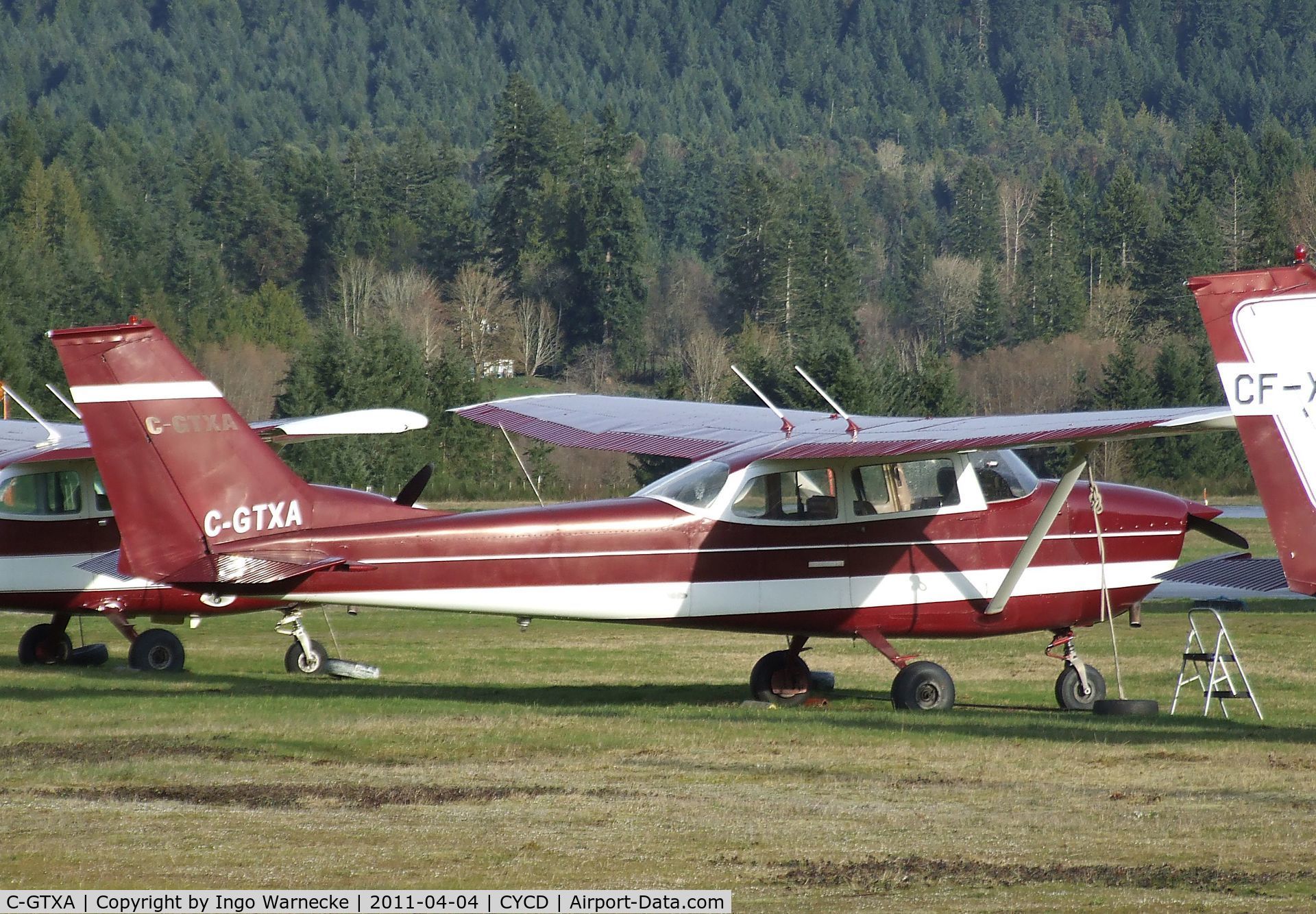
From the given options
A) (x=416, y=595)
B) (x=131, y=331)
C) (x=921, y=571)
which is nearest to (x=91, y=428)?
(x=131, y=331)

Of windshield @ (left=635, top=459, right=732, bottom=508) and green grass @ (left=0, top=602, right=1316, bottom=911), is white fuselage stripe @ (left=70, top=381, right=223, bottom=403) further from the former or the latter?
windshield @ (left=635, top=459, right=732, bottom=508)

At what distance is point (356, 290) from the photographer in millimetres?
95812

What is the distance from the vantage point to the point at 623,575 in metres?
11.8

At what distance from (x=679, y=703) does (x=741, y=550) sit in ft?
4.95

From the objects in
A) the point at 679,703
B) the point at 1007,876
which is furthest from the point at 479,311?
the point at 1007,876

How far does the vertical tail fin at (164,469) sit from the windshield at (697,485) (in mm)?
1984

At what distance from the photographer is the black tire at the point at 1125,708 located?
11.7m

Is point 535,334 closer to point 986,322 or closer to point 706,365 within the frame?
point 706,365

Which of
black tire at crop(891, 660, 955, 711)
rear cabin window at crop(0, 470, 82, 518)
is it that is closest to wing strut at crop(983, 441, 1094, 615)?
black tire at crop(891, 660, 955, 711)

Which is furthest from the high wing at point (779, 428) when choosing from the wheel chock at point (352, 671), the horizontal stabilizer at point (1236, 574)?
the wheel chock at point (352, 671)

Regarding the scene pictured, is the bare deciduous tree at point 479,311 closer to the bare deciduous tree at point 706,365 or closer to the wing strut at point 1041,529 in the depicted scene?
the bare deciduous tree at point 706,365

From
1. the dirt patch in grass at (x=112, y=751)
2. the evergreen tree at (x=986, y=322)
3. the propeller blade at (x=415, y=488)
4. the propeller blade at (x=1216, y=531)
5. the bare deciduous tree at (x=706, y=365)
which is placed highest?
the evergreen tree at (x=986, y=322)

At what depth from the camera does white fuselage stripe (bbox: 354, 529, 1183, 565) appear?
11.5 metres

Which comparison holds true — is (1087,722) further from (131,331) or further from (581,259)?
(581,259)
